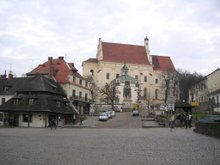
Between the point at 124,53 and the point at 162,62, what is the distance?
587 inches

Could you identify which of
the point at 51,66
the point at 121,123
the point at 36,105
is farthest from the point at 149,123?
the point at 51,66

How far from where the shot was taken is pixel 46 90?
61.6m

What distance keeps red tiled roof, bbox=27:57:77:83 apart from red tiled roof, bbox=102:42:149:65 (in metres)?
39.4

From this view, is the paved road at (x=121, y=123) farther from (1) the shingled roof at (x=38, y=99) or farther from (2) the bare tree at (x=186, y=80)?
(2) the bare tree at (x=186, y=80)

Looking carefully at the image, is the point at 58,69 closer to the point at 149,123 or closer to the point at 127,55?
the point at 149,123

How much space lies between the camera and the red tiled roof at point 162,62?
419 ft

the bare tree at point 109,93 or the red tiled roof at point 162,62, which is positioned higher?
the red tiled roof at point 162,62

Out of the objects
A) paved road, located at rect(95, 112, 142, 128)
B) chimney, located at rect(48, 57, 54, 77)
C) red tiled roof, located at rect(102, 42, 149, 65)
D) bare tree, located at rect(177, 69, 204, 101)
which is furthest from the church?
paved road, located at rect(95, 112, 142, 128)

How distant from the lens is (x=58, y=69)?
79125mm

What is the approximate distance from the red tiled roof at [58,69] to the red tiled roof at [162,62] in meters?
51.4

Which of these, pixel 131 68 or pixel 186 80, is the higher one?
pixel 131 68

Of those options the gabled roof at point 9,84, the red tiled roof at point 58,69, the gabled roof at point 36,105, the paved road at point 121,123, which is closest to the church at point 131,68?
the red tiled roof at point 58,69

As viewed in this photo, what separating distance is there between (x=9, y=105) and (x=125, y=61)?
66.5 meters

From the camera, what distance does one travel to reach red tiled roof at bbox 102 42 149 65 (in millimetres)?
122125
